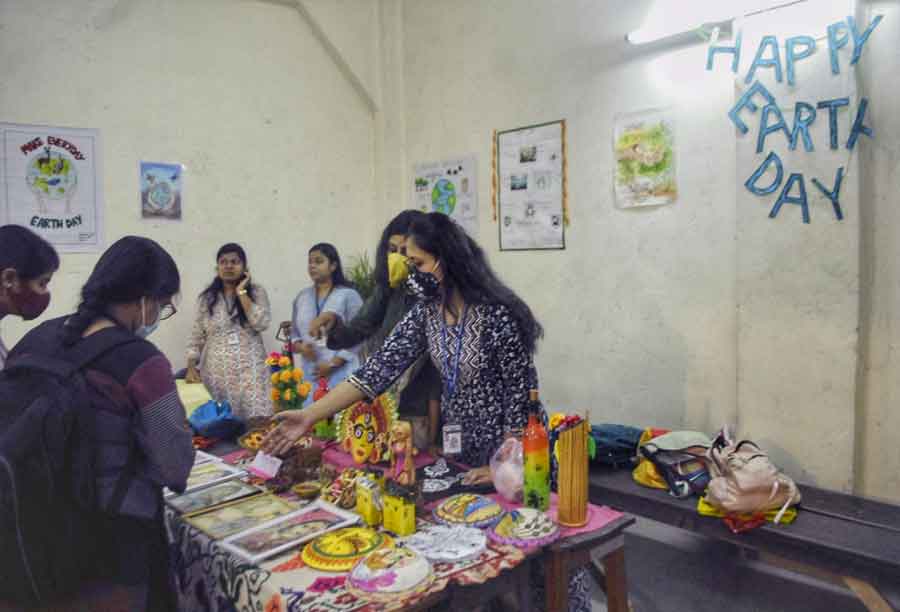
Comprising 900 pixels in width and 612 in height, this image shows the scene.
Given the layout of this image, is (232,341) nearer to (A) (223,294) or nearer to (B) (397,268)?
(A) (223,294)

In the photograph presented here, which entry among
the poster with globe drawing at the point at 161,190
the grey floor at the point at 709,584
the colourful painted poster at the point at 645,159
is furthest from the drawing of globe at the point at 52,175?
the grey floor at the point at 709,584

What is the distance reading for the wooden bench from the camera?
2547mm

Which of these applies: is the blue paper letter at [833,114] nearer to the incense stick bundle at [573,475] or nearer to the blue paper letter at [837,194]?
the blue paper letter at [837,194]

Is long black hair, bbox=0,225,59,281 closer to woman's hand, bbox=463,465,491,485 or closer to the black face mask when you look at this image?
the black face mask

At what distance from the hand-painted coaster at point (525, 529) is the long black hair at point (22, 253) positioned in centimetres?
169

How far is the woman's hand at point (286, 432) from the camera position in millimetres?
2471

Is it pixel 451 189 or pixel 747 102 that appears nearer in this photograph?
pixel 747 102

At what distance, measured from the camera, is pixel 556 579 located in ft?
6.08

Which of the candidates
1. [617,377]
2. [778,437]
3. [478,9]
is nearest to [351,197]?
[478,9]

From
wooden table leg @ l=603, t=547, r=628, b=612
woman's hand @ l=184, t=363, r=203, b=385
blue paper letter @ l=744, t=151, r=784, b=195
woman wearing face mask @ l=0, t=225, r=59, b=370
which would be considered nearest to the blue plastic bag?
woman wearing face mask @ l=0, t=225, r=59, b=370

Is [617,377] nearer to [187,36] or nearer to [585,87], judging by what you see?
[585,87]

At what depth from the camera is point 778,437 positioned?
11.3ft

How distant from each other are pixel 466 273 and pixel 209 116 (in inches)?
136

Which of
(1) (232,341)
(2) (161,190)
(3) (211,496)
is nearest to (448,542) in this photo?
(3) (211,496)
